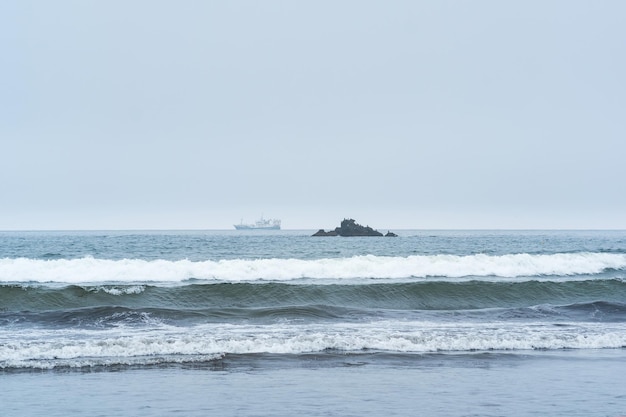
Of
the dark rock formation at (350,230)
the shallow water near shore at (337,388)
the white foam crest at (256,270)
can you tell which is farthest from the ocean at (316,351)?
the dark rock formation at (350,230)

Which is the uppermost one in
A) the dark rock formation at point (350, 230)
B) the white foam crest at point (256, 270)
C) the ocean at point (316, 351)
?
the dark rock formation at point (350, 230)

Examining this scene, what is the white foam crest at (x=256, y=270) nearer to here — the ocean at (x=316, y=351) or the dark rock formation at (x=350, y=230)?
the ocean at (x=316, y=351)

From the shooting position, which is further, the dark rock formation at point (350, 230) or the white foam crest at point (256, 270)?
the dark rock formation at point (350, 230)

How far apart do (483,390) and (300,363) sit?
403 cm

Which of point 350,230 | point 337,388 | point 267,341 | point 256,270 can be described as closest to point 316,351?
point 267,341

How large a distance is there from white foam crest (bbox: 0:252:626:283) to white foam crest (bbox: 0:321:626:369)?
13.7 m

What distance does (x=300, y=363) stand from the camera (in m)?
13.8

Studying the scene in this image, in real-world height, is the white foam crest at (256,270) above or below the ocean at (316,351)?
above

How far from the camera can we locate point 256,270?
108 feet

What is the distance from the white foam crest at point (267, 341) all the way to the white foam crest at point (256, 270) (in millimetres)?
13663

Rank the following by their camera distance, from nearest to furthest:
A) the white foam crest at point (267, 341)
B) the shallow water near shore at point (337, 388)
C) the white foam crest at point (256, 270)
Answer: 1. the shallow water near shore at point (337, 388)
2. the white foam crest at point (267, 341)
3. the white foam crest at point (256, 270)

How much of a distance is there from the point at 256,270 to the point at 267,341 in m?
17.1

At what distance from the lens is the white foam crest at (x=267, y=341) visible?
46.9 feet

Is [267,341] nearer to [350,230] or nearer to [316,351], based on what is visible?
[316,351]
